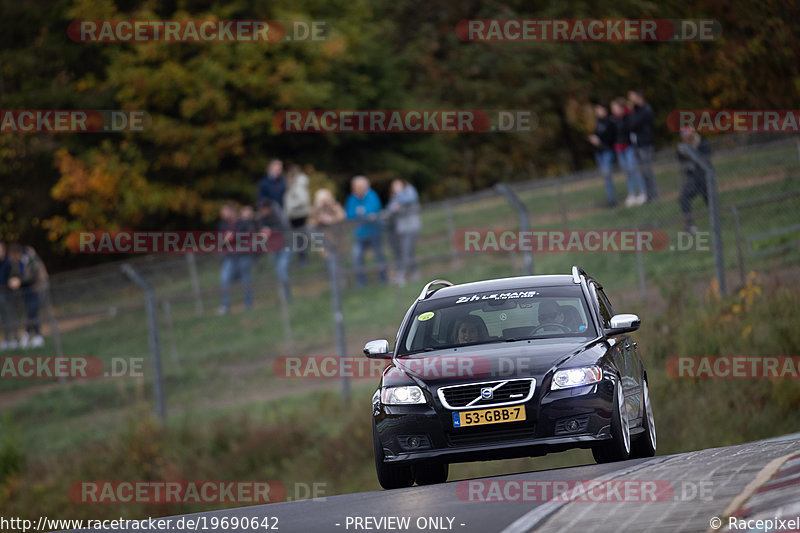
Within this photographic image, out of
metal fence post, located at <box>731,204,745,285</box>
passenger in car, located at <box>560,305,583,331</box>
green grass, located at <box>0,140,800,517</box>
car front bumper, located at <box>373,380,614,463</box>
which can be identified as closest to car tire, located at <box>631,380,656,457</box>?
passenger in car, located at <box>560,305,583,331</box>

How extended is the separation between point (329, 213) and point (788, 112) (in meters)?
9.70

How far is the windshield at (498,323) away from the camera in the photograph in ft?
38.0

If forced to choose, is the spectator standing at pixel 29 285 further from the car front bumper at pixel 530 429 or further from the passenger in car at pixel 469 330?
the car front bumper at pixel 530 429

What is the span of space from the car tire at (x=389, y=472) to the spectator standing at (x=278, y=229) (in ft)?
39.5

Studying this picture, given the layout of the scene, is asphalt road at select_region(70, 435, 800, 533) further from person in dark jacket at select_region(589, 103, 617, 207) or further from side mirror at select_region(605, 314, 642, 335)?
person in dark jacket at select_region(589, 103, 617, 207)

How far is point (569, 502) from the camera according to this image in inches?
373

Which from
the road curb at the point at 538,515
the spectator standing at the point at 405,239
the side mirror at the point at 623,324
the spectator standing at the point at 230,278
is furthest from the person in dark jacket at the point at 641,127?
the road curb at the point at 538,515

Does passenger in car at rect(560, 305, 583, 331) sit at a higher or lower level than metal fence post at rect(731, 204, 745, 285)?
lower

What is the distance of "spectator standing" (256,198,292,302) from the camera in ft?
80.6

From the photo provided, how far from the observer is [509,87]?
57.1 metres

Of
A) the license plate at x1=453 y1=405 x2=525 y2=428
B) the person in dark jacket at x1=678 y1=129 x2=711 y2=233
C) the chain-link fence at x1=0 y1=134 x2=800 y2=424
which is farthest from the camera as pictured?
the chain-link fence at x1=0 y1=134 x2=800 y2=424

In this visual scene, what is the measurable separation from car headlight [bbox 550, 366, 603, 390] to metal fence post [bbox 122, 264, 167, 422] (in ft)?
40.9

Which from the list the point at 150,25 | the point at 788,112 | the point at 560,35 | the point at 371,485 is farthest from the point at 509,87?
the point at 371,485

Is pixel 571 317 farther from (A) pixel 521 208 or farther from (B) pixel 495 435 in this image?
(A) pixel 521 208
